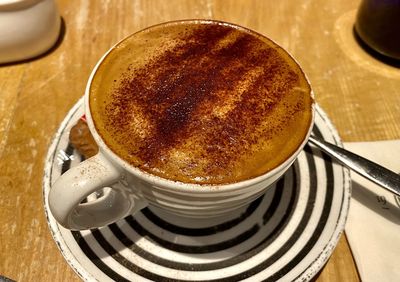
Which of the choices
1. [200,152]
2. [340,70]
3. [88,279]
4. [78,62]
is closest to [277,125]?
[200,152]

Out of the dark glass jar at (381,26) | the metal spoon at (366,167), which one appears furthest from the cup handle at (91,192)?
the dark glass jar at (381,26)

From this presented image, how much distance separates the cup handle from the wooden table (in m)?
0.12

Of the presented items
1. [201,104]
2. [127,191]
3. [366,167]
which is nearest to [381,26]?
[366,167]

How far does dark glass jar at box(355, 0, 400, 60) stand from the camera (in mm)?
926

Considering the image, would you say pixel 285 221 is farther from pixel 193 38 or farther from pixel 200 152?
pixel 193 38

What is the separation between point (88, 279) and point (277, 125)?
0.35m

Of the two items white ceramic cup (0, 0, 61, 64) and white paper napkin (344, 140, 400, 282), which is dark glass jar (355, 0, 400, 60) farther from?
white ceramic cup (0, 0, 61, 64)

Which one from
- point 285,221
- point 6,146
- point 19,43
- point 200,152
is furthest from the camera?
point 19,43

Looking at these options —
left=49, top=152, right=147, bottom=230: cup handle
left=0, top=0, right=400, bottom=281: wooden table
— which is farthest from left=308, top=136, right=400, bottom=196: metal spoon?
left=49, top=152, right=147, bottom=230: cup handle

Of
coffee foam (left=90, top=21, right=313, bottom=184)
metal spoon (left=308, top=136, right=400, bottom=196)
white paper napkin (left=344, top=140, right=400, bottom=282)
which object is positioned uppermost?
coffee foam (left=90, top=21, right=313, bottom=184)

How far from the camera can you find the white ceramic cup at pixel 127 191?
0.52 metres

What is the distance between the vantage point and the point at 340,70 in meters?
1.00

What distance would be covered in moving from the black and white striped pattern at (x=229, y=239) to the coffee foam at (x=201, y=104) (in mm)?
167

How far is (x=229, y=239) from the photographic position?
66 centimetres
